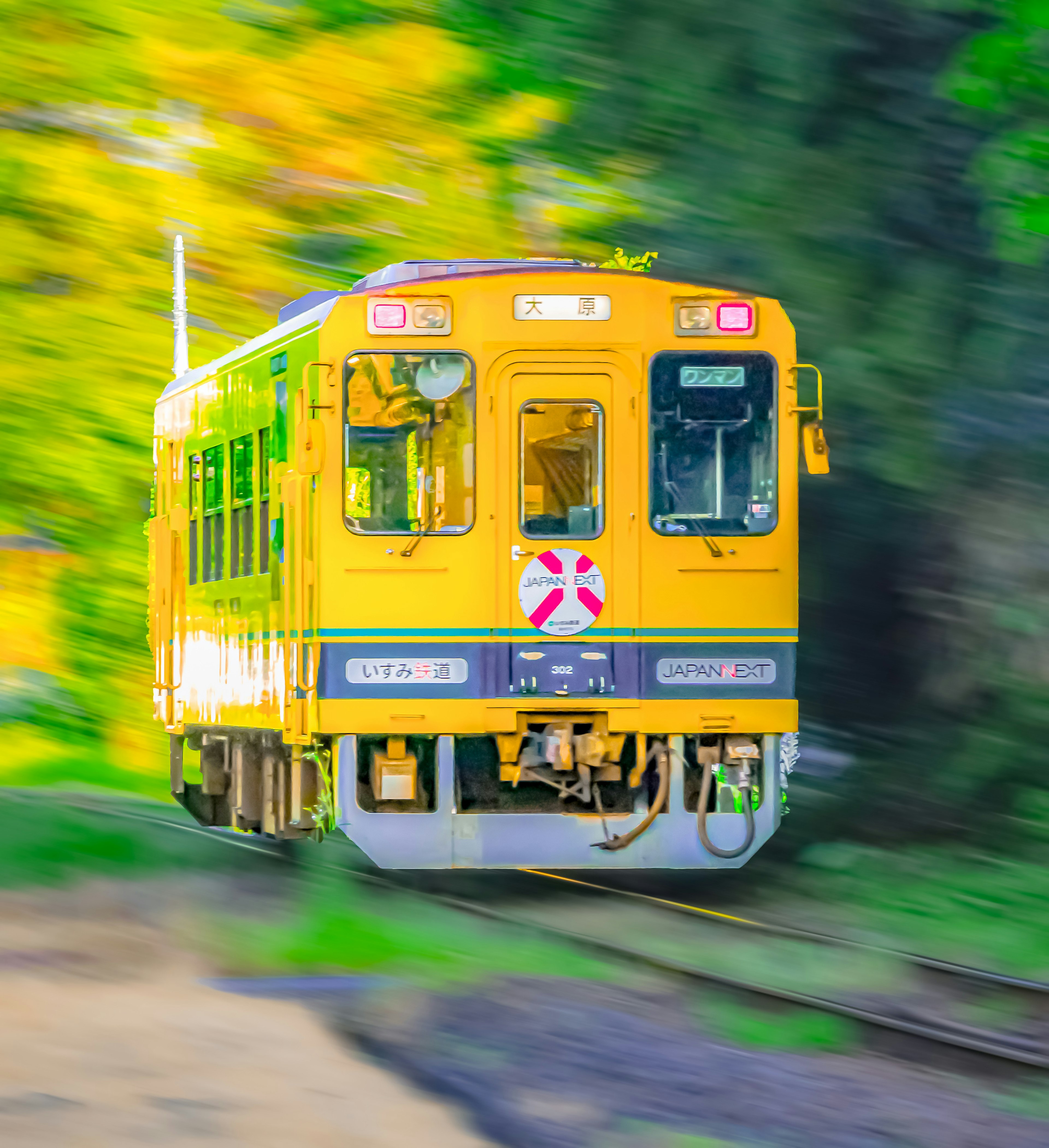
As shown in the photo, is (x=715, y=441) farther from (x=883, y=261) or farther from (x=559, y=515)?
(x=883, y=261)

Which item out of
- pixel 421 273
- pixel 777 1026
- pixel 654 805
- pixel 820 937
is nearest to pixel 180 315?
pixel 421 273

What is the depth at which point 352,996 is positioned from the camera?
8797mm

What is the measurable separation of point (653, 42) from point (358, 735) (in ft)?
15.0

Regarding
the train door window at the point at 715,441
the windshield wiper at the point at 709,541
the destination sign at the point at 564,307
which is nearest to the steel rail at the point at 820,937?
the windshield wiper at the point at 709,541

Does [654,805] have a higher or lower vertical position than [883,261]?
lower

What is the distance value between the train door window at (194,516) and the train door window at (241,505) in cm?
117

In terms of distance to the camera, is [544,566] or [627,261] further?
[627,261]

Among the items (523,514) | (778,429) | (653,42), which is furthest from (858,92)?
(523,514)

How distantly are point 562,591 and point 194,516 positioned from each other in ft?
13.5

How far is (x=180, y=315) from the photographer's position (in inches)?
797

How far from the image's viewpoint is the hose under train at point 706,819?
10.8 m

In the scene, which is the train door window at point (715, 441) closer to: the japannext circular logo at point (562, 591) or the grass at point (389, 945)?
the japannext circular logo at point (562, 591)

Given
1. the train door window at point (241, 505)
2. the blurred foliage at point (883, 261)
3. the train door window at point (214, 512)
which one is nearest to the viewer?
the blurred foliage at point (883, 261)

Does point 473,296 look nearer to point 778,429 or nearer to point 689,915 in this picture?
point 778,429
